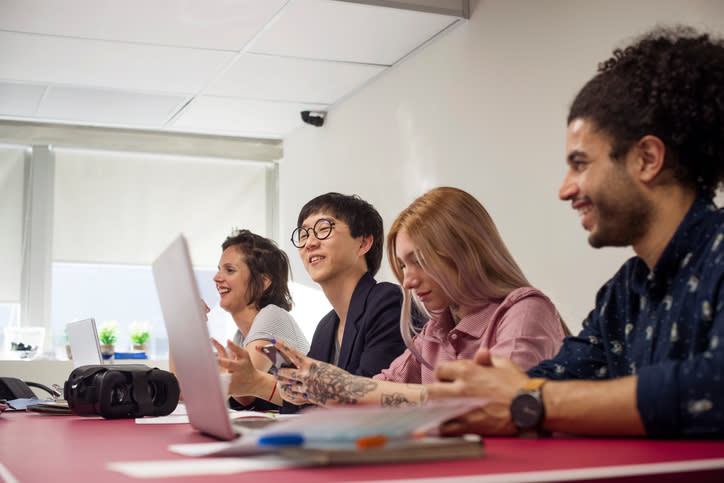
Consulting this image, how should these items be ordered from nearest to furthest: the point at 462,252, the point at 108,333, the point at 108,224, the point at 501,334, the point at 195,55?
the point at 501,334, the point at 462,252, the point at 195,55, the point at 108,333, the point at 108,224

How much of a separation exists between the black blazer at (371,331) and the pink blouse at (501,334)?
289 millimetres

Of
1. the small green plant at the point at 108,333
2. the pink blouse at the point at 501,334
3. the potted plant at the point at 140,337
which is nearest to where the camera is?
the pink blouse at the point at 501,334

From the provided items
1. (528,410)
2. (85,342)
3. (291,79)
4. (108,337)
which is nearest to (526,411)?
(528,410)

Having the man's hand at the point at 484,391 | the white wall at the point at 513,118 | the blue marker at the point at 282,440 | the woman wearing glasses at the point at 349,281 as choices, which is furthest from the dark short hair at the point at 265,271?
the blue marker at the point at 282,440

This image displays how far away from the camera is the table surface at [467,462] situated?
2.70 feet

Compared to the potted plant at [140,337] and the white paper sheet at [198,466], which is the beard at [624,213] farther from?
the potted plant at [140,337]

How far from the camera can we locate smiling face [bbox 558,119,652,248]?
139 cm

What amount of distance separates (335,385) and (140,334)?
15.0 feet

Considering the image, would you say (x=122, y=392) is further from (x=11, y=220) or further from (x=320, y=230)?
(x=11, y=220)

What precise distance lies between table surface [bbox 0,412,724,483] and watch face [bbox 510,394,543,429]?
27mm

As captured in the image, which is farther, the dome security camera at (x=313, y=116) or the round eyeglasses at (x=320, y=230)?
the dome security camera at (x=313, y=116)

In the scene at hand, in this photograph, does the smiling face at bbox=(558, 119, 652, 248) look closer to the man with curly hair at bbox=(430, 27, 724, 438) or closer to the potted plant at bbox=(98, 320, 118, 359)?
the man with curly hair at bbox=(430, 27, 724, 438)

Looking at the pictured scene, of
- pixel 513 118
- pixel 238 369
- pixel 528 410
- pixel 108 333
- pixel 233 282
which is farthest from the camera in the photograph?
pixel 108 333

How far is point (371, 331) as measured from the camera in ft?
8.61
